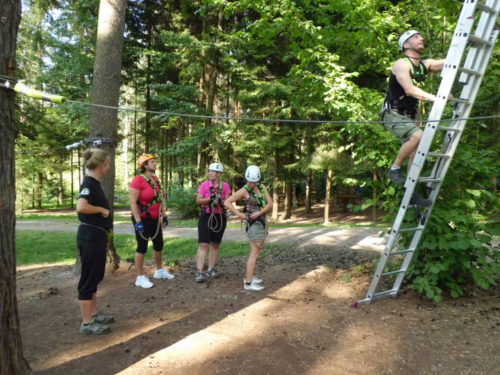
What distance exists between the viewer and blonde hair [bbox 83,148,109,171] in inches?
151

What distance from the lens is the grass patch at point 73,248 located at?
8.39 metres

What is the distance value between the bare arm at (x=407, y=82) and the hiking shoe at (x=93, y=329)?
4.21 metres

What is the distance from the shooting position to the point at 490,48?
3.85 metres

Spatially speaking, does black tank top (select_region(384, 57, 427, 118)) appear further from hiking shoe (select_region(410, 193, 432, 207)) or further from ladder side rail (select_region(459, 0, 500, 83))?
hiking shoe (select_region(410, 193, 432, 207))

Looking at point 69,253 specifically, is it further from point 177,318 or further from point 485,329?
point 485,329

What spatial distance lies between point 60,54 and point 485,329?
66.0 feet

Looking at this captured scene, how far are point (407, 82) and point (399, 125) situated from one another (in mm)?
502

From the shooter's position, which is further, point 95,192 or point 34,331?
point 34,331

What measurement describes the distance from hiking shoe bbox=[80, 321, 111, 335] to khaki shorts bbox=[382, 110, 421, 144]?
399 cm

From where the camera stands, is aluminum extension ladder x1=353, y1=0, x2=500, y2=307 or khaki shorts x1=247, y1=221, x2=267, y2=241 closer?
aluminum extension ladder x1=353, y1=0, x2=500, y2=307

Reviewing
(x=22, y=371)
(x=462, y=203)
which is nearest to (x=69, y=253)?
(x=22, y=371)

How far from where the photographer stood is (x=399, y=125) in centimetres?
411

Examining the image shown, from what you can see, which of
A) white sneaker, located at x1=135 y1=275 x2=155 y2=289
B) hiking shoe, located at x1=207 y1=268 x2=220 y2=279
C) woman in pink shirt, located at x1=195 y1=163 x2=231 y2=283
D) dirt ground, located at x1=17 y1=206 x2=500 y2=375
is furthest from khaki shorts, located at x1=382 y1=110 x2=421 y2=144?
white sneaker, located at x1=135 y1=275 x2=155 y2=289

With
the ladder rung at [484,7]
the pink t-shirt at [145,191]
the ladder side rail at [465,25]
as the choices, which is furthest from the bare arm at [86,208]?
the ladder rung at [484,7]
